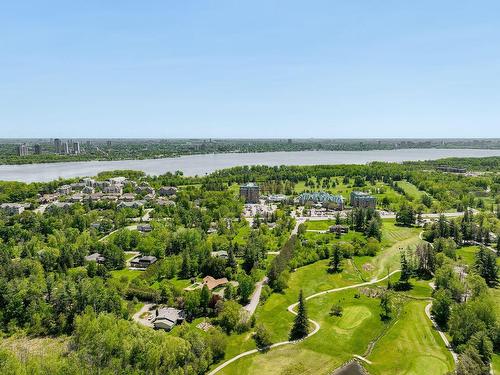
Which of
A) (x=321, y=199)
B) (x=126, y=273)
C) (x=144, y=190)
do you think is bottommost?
(x=126, y=273)

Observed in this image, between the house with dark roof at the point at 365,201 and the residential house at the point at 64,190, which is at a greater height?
the residential house at the point at 64,190

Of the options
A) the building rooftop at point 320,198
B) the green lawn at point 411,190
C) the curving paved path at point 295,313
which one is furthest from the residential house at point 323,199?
the curving paved path at point 295,313

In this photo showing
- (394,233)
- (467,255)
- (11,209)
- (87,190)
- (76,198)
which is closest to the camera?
(467,255)

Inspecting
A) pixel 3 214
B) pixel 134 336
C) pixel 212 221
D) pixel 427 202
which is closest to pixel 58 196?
A: pixel 3 214

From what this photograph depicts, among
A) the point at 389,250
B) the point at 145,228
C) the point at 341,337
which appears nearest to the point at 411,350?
the point at 341,337

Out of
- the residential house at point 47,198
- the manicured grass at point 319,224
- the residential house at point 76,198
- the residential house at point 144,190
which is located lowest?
the manicured grass at point 319,224

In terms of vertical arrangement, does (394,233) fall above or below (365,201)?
below

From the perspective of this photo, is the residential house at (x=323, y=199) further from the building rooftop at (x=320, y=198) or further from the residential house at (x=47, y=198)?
the residential house at (x=47, y=198)

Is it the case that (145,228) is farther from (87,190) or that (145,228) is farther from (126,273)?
(87,190)

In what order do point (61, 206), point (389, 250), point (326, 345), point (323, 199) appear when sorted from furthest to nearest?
point (323, 199) < point (61, 206) < point (389, 250) < point (326, 345)
